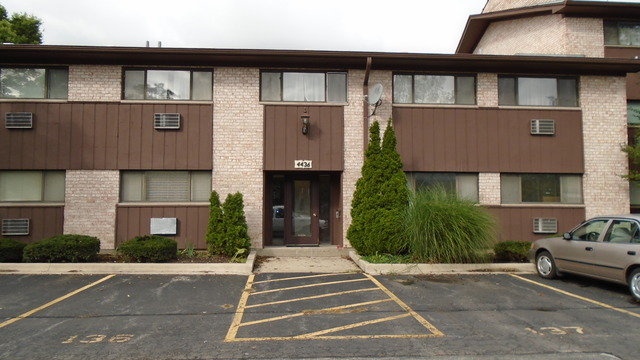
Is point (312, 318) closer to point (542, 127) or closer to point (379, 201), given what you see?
point (379, 201)

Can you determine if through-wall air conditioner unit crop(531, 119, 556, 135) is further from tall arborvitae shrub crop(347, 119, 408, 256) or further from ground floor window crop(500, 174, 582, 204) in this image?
tall arborvitae shrub crop(347, 119, 408, 256)

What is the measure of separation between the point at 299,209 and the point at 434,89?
5.58 m

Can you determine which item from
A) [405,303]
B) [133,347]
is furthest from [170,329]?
[405,303]

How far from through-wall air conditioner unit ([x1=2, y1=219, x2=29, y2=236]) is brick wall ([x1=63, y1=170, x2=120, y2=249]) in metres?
1.03

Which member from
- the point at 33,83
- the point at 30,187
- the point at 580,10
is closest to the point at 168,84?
the point at 33,83

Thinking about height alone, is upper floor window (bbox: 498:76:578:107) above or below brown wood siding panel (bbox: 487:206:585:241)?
above

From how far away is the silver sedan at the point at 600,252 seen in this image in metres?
6.66

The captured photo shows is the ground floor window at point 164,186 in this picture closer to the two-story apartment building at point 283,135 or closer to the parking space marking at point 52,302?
the two-story apartment building at point 283,135

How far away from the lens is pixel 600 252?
7172mm

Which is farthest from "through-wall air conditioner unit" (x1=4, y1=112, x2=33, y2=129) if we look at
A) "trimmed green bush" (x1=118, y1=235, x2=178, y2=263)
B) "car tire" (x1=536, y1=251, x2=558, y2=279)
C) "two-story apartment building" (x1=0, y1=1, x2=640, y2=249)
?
"car tire" (x1=536, y1=251, x2=558, y2=279)

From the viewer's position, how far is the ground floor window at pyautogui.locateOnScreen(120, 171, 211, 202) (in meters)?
11.4

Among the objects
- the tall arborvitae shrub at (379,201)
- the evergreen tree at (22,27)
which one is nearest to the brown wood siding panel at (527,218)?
the tall arborvitae shrub at (379,201)

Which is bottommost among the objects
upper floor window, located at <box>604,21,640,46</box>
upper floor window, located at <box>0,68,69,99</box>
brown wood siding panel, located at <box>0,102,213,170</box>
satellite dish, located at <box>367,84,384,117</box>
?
brown wood siding panel, located at <box>0,102,213,170</box>

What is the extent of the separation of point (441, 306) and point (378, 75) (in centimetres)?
760
